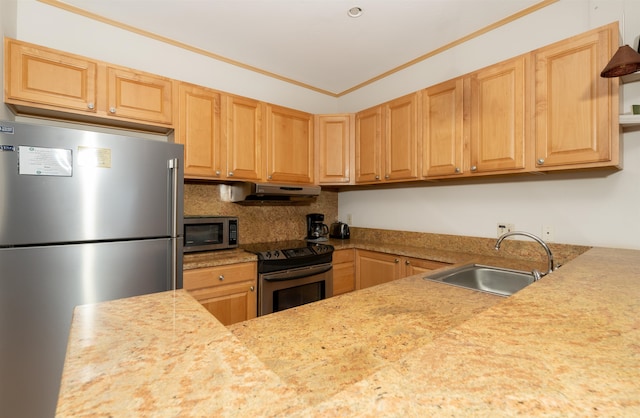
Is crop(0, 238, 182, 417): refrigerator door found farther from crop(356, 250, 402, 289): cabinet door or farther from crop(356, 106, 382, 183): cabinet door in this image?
crop(356, 106, 382, 183): cabinet door

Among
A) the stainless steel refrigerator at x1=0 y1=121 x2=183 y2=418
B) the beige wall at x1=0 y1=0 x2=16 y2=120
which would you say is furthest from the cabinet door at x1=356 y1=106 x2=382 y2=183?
the beige wall at x1=0 y1=0 x2=16 y2=120

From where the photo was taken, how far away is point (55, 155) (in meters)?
1.44

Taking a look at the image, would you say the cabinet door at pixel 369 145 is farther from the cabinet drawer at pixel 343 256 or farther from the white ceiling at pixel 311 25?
the cabinet drawer at pixel 343 256

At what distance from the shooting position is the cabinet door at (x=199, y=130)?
2186 mm

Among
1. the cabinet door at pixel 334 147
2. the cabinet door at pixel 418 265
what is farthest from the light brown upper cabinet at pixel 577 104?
the cabinet door at pixel 334 147

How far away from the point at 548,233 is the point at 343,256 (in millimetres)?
1586

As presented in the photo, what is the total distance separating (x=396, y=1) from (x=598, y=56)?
1212 mm

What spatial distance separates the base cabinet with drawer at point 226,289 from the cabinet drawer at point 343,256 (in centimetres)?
79

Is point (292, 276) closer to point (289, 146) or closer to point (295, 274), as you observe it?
point (295, 274)

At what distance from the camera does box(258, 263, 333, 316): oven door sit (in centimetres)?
221

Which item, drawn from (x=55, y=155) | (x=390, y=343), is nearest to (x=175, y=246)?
(x=55, y=155)

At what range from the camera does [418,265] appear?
2246 mm

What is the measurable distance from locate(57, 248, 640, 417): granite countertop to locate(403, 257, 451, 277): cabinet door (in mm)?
1242

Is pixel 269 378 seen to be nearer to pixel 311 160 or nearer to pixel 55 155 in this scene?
pixel 55 155
